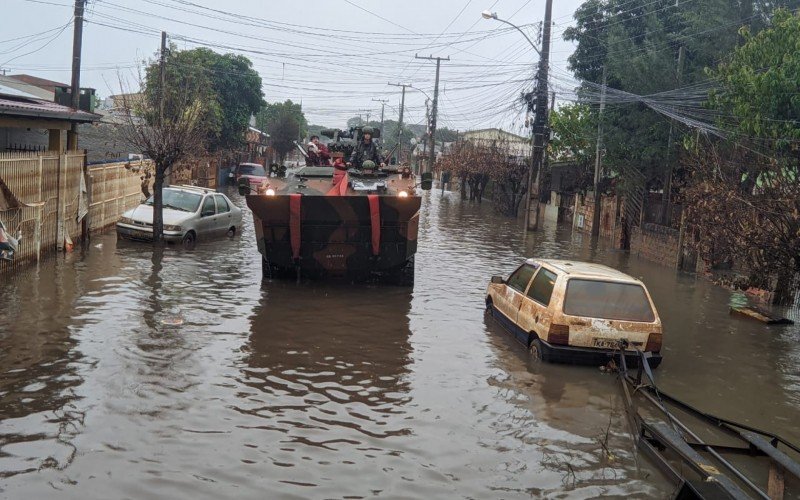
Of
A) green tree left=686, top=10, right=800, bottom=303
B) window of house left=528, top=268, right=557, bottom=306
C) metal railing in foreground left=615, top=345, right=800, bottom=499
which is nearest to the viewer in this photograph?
metal railing in foreground left=615, top=345, right=800, bottom=499

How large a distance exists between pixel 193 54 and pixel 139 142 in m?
24.8

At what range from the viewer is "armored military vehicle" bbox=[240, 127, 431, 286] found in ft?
47.8

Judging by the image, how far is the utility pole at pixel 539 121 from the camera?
29.0 metres

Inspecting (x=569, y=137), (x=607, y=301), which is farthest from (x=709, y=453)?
(x=569, y=137)

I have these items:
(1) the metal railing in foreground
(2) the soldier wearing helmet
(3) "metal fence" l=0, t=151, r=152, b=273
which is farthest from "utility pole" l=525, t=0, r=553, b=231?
(1) the metal railing in foreground

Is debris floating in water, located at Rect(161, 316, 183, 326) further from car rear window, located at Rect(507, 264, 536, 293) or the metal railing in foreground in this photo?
the metal railing in foreground

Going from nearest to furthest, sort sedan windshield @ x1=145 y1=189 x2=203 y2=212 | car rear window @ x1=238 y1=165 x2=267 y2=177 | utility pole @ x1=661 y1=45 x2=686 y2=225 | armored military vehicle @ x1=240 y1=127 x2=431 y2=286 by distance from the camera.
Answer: armored military vehicle @ x1=240 y1=127 x2=431 y2=286
sedan windshield @ x1=145 y1=189 x2=203 y2=212
utility pole @ x1=661 y1=45 x2=686 y2=225
car rear window @ x1=238 y1=165 x2=267 y2=177

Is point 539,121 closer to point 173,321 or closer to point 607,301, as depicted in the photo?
point 607,301

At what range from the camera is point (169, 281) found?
1562 cm

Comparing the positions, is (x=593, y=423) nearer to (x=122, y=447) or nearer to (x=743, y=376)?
(x=743, y=376)

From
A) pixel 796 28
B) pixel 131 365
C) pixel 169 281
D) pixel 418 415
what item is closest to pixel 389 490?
pixel 418 415

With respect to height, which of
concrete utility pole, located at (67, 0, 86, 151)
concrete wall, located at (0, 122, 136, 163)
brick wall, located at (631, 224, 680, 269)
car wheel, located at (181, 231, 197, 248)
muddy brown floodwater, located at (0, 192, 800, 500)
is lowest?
muddy brown floodwater, located at (0, 192, 800, 500)

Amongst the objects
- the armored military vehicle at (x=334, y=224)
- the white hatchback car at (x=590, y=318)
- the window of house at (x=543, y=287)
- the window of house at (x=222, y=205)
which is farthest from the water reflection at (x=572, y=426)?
the window of house at (x=222, y=205)

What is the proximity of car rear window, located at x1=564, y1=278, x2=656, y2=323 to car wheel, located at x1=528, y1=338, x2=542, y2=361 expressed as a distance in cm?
65
